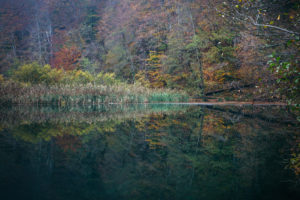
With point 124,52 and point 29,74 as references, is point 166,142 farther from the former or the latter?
point 124,52

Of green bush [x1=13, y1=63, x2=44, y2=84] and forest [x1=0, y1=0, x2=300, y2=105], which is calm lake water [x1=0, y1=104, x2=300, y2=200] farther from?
green bush [x1=13, y1=63, x2=44, y2=84]

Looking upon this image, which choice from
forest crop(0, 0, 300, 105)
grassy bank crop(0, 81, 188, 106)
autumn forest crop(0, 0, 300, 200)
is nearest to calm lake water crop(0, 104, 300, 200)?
autumn forest crop(0, 0, 300, 200)

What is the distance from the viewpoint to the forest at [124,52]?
42.0 feet

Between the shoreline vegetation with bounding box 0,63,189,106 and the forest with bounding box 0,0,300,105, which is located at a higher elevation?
the forest with bounding box 0,0,300,105

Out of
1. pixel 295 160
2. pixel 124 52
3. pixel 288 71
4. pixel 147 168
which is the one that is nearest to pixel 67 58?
pixel 124 52

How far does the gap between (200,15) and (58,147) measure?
21634 mm

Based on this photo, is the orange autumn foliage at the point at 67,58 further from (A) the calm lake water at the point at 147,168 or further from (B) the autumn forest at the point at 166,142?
(A) the calm lake water at the point at 147,168

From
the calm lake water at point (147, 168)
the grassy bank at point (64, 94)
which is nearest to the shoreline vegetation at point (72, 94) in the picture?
the grassy bank at point (64, 94)

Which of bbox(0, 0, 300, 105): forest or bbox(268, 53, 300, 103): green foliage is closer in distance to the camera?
bbox(268, 53, 300, 103): green foliage

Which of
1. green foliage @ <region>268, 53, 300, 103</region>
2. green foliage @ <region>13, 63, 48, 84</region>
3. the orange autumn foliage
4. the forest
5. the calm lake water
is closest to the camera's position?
the calm lake water

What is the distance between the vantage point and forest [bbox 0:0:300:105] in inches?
504

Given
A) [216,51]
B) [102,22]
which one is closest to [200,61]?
[216,51]

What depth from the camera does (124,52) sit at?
2708 centimetres

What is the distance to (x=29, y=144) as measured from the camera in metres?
3.08
